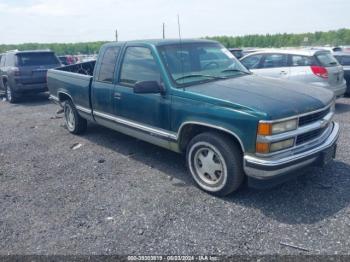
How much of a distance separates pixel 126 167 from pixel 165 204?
1398 millimetres

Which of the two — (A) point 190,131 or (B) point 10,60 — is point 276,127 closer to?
(A) point 190,131

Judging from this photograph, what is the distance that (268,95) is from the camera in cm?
376

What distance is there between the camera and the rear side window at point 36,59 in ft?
36.4

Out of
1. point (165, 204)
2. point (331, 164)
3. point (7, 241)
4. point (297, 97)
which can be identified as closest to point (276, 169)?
point (297, 97)

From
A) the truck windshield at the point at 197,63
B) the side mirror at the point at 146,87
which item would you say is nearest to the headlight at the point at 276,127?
the truck windshield at the point at 197,63

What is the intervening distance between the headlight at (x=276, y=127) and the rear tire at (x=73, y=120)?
4.39m

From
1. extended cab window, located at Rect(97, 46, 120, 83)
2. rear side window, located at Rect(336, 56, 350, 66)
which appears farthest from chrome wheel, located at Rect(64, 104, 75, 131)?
rear side window, located at Rect(336, 56, 350, 66)

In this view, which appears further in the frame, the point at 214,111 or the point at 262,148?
the point at 214,111

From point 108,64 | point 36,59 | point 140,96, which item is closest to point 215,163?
point 140,96

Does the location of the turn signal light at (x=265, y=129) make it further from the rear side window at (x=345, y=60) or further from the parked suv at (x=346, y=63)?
the rear side window at (x=345, y=60)

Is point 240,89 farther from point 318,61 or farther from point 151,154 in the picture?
point 318,61

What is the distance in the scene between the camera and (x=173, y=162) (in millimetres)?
5230

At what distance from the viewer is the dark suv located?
1095 cm

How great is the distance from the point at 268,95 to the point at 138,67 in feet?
6.55
